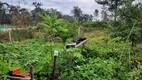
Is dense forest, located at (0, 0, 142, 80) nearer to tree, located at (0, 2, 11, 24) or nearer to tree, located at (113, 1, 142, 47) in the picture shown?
tree, located at (113, 1, 142, 47)

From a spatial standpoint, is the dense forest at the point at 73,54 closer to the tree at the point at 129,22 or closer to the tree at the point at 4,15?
the tree at the point at 129,22

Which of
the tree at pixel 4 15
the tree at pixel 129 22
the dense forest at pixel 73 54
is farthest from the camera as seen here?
the tree at pixel 4 15

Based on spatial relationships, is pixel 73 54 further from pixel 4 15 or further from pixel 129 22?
pixel 4 15

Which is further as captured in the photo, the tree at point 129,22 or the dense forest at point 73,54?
the tree at point 129,22

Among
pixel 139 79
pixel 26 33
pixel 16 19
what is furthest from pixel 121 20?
pixel 16 19

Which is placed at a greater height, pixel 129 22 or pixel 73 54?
pixel 129 22

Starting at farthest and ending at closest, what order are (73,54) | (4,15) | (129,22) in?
(4,15)
(129,22)
(73,54)

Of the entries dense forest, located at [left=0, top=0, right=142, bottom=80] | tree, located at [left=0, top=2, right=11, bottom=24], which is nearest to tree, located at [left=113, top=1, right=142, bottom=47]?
dense forest, located at [left=0, top=0, right=142, bottom=80]

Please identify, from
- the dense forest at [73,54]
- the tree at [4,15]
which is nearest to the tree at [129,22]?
the dense forest at [73,54]

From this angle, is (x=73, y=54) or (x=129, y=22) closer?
(x=73, y=54)

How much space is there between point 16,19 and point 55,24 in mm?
16346

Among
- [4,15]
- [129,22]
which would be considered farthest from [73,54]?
[4,15]

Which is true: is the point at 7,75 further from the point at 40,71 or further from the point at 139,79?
the point at 139,79

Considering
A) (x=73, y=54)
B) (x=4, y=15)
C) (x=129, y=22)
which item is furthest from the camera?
(x=4, y=15)
